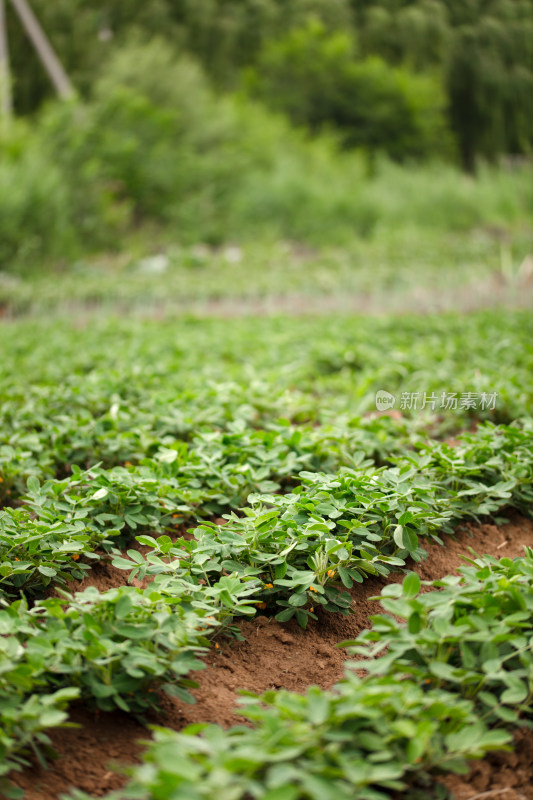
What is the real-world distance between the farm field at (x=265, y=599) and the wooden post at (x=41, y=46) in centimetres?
1578

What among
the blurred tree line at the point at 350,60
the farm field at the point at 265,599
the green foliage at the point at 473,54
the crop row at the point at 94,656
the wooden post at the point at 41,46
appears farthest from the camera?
the wooden post at the point at 41,46

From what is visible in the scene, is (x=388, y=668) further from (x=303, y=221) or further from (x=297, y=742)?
(x=303, y=221)

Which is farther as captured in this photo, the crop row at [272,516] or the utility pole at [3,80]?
the utility pole at [3,80]

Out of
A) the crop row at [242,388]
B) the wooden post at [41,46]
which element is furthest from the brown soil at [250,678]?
the wooden post at [41,46]

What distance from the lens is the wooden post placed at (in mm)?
15828

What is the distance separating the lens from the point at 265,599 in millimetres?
1676

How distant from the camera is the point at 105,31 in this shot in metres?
18.9

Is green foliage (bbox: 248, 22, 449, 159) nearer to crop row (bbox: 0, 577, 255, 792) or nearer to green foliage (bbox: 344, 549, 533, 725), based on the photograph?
green foliage (bbox: 344, 549, 533, 725)

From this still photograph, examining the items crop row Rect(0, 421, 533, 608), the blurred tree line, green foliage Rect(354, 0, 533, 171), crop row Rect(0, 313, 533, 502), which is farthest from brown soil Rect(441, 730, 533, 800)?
the blurred tree line

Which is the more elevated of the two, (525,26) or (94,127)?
(94,127)

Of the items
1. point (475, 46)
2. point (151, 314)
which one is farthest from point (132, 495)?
point (475, 46)

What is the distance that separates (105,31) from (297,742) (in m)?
22.0

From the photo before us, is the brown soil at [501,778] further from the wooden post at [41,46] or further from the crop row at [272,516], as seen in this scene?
the wooden post at [41,46]

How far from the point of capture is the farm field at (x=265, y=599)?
102cm
